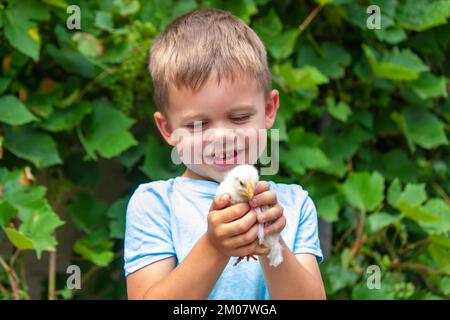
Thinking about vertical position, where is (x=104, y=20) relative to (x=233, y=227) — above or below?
above

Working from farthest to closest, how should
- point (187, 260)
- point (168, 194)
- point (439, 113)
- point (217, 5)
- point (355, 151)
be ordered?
1. point (439, 113)
2. point (355, 151)
3. point (217, 5)
4. point (168, 194)
5. point (187, 260)

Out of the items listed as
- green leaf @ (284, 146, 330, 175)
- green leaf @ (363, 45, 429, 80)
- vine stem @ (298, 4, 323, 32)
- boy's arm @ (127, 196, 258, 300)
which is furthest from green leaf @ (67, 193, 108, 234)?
boy's arm @ (127, 196, 258, 300)

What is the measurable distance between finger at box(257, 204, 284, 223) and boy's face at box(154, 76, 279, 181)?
0.15m

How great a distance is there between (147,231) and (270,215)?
24 cm

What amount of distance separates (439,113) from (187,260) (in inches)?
58.4

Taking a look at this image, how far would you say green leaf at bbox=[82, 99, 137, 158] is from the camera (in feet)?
6.10

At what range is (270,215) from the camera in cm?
92

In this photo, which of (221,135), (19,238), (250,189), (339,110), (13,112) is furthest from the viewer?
(339,110)

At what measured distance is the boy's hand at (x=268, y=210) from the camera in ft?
3.02

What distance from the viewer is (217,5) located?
198cm

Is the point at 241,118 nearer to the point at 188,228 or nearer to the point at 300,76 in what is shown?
the point at 188,228

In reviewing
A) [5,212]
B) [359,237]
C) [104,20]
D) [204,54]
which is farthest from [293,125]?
[204,54]
